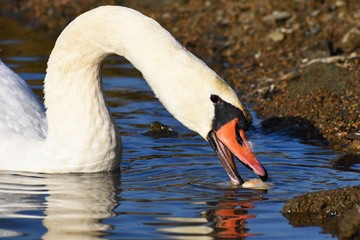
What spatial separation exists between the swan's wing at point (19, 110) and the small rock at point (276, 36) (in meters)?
4.57

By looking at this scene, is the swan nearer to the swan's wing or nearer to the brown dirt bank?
the swan's wing

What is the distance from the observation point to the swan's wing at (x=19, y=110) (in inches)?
372

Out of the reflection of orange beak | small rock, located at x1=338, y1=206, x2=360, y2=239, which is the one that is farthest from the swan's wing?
small rock, located at x1=338, y1=206, x2=360, y2=239

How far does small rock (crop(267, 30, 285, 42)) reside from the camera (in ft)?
45.7

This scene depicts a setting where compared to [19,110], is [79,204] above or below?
below

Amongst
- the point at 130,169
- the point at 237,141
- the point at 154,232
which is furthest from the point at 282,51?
the point at 154,232

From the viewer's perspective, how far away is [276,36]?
1397cm

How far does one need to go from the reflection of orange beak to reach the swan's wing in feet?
6.61

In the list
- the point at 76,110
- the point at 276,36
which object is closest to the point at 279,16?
the point at 276,36

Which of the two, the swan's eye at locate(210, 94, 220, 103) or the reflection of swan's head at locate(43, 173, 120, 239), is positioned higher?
the swan's eye at locate(210, 94, 220, 103)

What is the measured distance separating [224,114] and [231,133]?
0.20 meters

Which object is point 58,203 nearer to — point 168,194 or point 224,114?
point 168,194

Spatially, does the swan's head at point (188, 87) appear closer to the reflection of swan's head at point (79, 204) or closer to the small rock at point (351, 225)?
the reflection of swan's head at point (79, 204)

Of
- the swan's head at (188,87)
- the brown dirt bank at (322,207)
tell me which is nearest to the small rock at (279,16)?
the swan's head at (188,87)
